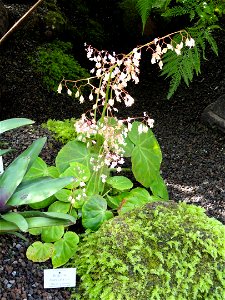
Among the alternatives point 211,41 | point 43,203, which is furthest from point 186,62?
point 43,203

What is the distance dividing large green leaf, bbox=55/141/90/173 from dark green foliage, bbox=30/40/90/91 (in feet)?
3.95

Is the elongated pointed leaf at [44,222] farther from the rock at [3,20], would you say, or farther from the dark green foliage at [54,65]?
the rock at [3,20]

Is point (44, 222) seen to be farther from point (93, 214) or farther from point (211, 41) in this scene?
point (211, 41)

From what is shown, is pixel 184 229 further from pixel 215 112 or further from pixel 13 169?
pixel 215 112

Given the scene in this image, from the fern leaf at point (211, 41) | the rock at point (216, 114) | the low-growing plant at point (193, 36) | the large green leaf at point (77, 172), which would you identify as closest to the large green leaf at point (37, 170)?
the large green leaf at point (77, 172)

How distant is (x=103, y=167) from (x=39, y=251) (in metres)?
0.59

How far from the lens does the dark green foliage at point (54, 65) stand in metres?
3.70

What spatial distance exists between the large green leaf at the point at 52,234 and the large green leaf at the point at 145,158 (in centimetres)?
58

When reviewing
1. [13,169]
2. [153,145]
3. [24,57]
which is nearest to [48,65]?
[24,57]

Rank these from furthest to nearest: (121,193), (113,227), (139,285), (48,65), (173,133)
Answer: (48,65)
(173,133)
(121,193)
(113,227)
(139,285)

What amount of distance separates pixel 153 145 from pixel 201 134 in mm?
811

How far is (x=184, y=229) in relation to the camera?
213 centimetres

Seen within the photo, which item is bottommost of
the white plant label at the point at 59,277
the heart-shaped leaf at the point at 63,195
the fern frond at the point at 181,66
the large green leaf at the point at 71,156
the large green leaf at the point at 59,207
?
the white plant label at the point at 59,277

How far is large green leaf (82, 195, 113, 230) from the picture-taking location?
224cm
